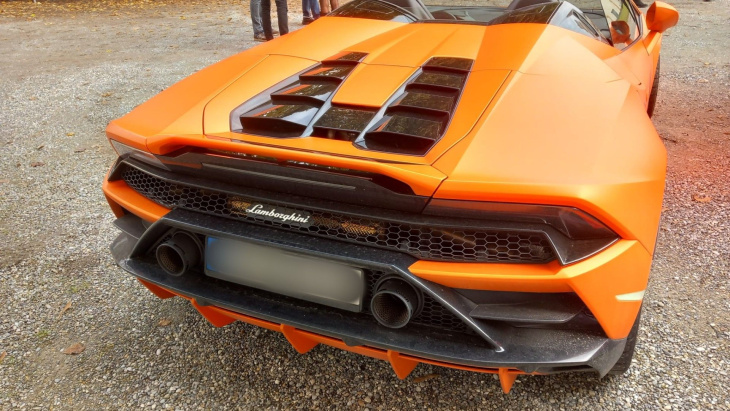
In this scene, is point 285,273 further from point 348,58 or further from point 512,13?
point 512,13

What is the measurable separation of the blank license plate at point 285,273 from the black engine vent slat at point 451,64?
2.98 feet

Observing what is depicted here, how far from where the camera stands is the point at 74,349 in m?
2.10

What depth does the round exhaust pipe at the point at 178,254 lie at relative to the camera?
5.43ft

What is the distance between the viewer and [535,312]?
4.51 ft

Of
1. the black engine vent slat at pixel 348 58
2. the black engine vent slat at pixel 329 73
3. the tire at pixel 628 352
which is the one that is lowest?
the tire at pixel 628 352

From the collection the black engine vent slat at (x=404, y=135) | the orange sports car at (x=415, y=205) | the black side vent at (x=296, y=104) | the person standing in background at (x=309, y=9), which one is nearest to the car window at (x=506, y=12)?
the orange sports car at (x=415, y=205)

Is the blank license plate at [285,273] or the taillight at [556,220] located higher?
the taillight at [556,220]

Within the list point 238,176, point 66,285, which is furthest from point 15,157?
point 238,176

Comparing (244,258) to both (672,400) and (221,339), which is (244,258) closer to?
(221,339)

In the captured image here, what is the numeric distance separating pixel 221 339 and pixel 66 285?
0.97m

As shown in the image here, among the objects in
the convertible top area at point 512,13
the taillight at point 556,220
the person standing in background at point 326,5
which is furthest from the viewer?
the person standing in background at point 326,5

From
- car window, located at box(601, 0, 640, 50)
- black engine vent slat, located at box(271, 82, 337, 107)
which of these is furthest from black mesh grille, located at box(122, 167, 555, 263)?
car window, located at box(601, 0, 640, 50)

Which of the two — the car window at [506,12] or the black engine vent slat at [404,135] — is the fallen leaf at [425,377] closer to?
the black engine vent slat at [404,135]

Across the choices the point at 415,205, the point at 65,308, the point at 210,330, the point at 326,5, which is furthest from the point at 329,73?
the point at 326,5
